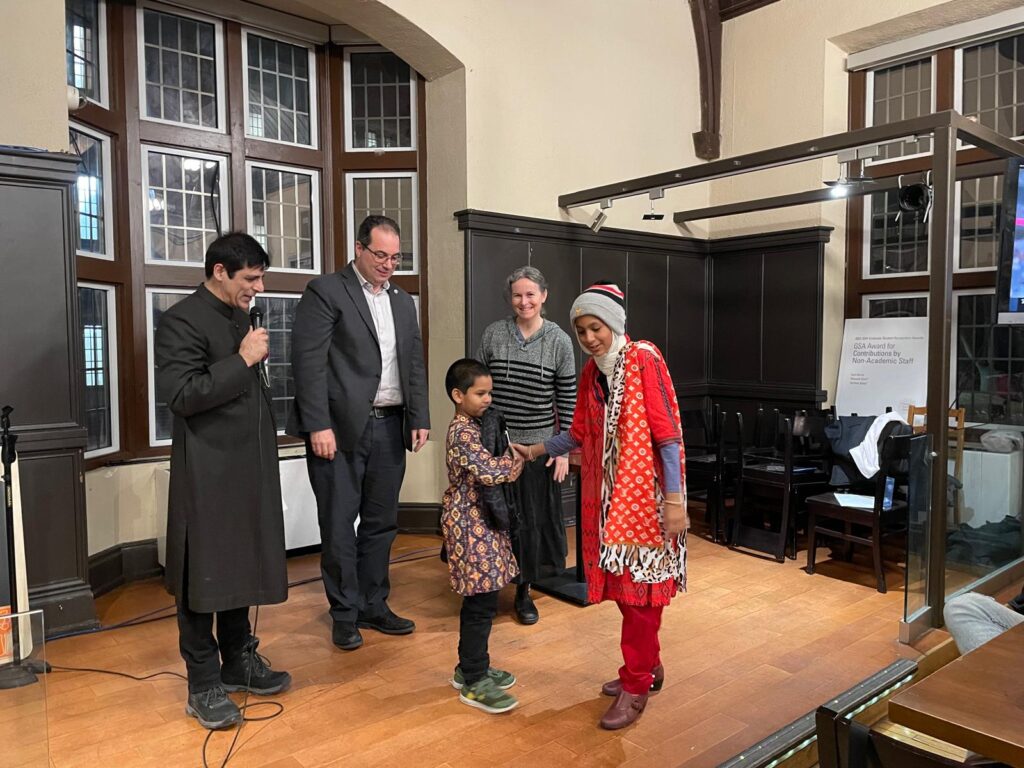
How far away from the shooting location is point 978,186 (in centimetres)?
523

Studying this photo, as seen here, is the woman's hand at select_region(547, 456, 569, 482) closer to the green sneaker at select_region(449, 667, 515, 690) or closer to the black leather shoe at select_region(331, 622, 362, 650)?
the green sneaker at select_region(449, 667, 515, 690)

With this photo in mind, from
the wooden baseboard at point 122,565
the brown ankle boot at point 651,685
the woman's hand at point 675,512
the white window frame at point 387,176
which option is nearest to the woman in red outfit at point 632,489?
the woman's hand at point 675,512

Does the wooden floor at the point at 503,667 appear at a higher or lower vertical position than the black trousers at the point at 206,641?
lower

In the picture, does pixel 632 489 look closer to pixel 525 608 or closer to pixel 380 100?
pixel 525 608

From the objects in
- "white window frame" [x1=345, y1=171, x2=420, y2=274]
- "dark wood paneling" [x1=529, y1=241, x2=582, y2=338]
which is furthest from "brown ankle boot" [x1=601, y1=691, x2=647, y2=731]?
"white window frame" [x1=345, y1=171, x2=420, y2=274]

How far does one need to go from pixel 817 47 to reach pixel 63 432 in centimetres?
561

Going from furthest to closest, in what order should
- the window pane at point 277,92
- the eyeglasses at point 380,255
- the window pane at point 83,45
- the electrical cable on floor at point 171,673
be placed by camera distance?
the window pane at point 277,92 → the window pane at point 83,45 → the eyeglasses at point 380,255 → the electrical cable on floor at point 171,673

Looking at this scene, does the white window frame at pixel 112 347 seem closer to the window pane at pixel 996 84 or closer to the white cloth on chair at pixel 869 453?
the white cloth on chair at pixel 869 453

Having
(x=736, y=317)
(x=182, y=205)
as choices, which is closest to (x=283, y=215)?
(x=182, y=205)

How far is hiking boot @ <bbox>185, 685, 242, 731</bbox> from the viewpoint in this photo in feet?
8.19

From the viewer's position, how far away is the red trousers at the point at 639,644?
246cm

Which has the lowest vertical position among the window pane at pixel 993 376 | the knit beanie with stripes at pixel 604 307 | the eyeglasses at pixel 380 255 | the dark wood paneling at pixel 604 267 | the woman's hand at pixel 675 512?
the woman's hand at pixel 675 512

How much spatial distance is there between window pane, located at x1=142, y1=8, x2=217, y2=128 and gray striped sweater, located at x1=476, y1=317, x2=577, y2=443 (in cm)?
261

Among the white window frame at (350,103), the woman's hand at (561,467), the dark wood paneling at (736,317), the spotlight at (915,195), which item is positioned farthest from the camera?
the dark wood paneling at (736,317)
